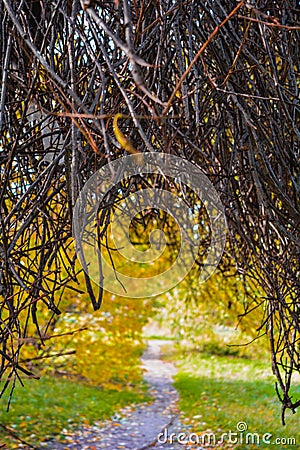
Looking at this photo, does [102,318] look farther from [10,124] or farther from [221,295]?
[10,124]

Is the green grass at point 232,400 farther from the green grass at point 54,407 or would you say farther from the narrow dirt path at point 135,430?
the green grass at point 54,407

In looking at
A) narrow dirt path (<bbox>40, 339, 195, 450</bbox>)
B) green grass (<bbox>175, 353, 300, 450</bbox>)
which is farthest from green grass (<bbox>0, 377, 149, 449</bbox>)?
green grass (<bbox>175, 353, 300, 450</bbox>)

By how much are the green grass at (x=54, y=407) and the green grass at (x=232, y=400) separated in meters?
1.22

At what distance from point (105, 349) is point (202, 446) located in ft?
6.57

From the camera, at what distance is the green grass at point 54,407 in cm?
656

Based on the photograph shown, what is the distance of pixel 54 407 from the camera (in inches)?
309

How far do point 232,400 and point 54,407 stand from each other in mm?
2917

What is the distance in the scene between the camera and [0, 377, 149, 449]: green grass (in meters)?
6.56

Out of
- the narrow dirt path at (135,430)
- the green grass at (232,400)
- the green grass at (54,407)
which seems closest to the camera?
the green grass at (232,400)

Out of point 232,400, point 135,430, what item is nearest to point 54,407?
point 135,430

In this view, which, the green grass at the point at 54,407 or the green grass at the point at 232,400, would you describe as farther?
the green grass at the point at 54,407

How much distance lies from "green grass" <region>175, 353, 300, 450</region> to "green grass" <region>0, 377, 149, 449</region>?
1222 millimetres

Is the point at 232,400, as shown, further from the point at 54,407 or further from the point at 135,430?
the point at 54,407

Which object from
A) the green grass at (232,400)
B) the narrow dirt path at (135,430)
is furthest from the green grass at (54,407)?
the green grass at (232,400)
